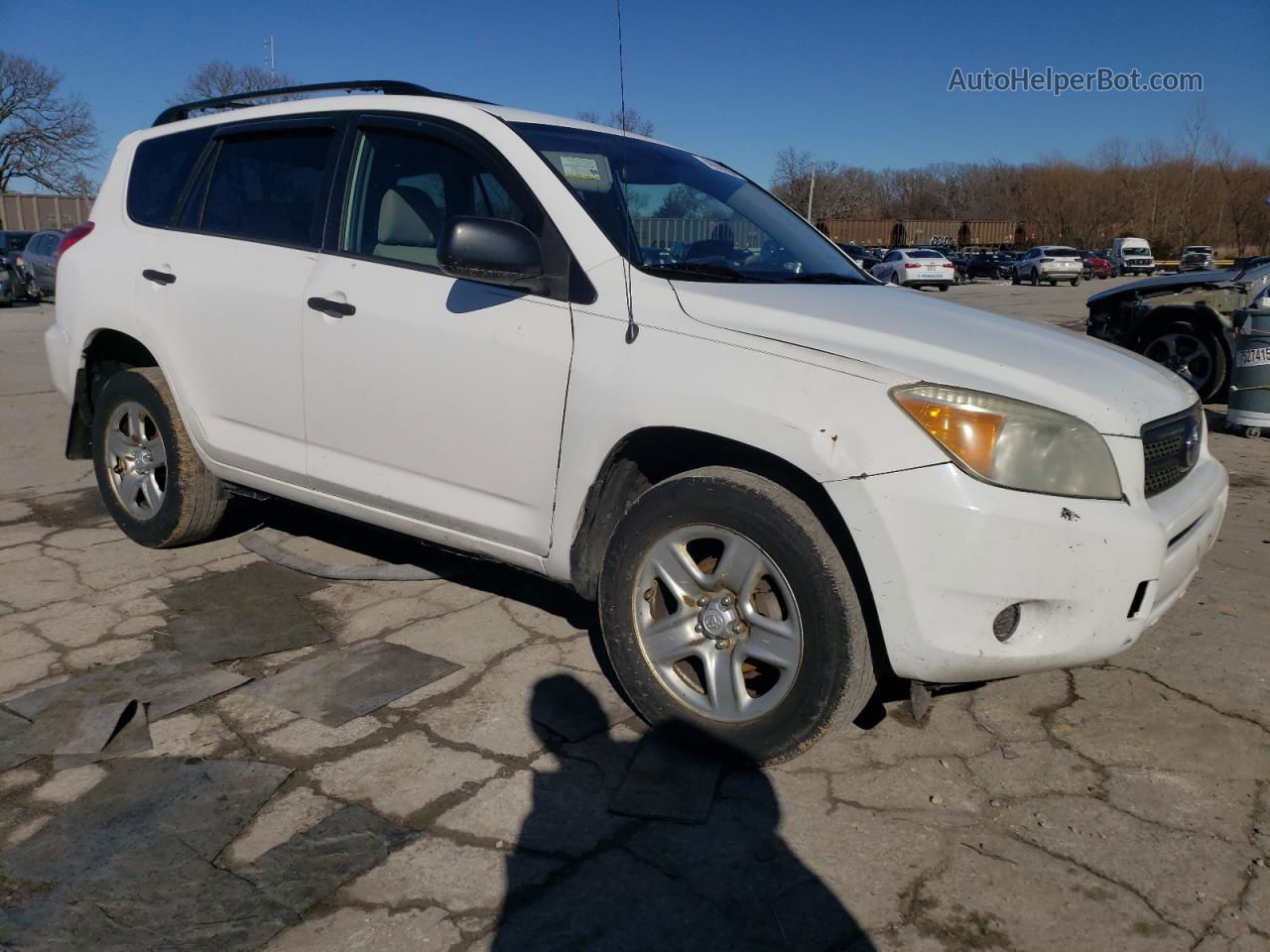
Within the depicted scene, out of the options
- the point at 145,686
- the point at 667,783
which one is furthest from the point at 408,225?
the point at 667,783

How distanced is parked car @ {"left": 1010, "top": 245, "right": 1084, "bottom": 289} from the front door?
138 ft

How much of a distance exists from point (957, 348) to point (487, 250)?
1.35 metres

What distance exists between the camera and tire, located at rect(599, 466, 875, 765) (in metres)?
2.53

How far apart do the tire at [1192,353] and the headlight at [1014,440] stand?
7.57m

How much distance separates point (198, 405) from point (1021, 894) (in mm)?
3406

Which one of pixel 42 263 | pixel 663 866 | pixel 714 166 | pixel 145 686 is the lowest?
pixel 663 866

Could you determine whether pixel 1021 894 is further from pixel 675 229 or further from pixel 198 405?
pixel 198 405

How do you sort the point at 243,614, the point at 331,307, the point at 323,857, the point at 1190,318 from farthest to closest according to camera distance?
the point at 1190,318
the point at 243,614
the point at 331,307
the point at 323,857

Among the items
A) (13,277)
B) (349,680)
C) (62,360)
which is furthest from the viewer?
(13,277)

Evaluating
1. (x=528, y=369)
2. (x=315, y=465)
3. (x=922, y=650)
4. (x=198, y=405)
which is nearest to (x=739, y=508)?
(x=922, y=650)

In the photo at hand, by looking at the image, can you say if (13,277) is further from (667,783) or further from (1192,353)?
(667,783)

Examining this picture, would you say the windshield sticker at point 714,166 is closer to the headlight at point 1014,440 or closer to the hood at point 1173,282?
the headlight at point 1014,440

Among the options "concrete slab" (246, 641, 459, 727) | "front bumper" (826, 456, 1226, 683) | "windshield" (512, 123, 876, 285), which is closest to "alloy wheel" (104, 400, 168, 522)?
A: "concrete slab" (246, 641, 459, 727)

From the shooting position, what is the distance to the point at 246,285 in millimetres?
3770
